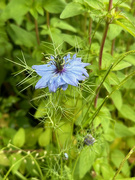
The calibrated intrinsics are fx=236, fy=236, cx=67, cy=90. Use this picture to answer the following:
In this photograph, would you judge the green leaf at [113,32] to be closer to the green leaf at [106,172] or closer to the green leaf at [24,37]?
the green leaf at [24,37]

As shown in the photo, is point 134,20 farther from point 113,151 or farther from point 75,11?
point 113,151

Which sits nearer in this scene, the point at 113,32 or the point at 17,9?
the point at 113,32

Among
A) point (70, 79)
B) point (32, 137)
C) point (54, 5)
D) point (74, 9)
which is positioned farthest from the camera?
point (32, 137)

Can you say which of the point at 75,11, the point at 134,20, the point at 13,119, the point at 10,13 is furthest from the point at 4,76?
the point at 134,20

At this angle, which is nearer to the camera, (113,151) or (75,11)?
(75,11)

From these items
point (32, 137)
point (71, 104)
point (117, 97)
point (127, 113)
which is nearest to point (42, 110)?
point (71, 104)

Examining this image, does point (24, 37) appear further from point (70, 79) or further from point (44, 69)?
point (70, 79)
